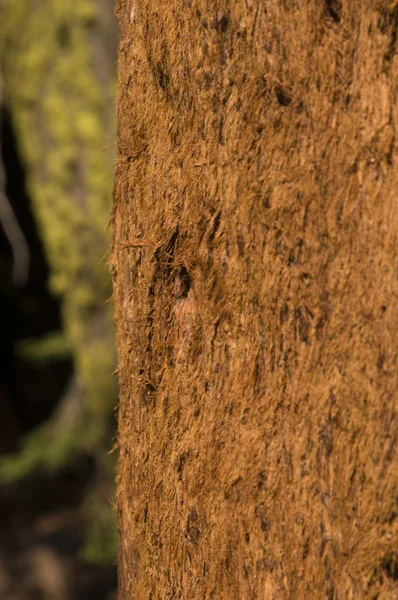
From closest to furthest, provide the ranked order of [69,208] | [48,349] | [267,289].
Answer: [267,289] < [69,208] < [48,349]

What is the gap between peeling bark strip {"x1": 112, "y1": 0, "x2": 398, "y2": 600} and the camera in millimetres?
1091

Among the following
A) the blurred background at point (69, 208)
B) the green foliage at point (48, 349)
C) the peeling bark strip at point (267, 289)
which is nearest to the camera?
the peeling bark strip at point (267, 289)

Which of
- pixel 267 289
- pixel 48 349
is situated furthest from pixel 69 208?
pixel 267 289

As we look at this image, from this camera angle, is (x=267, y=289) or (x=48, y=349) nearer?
(x=267, y=289)

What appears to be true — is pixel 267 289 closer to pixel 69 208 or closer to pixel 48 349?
pixel 69 208

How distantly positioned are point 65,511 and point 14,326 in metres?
1.99

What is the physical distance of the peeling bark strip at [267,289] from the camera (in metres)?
1.09

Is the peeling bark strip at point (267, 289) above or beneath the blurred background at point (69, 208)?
above

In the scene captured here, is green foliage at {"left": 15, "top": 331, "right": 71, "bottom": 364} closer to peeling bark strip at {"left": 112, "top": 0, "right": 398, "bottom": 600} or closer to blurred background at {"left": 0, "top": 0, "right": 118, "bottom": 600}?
blurred background at {"left": 0, "top": 0, "right": 118, "bottom": 600}

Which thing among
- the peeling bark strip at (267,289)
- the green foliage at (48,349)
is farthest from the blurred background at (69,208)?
the peeling bark strip at (267,289)

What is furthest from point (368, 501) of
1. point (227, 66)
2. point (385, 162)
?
point (227, 66)

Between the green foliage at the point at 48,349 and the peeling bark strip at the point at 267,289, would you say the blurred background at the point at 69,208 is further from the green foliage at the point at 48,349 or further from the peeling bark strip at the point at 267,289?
the peeling bark strip at the point at 267,289

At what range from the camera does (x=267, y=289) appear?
1.16m

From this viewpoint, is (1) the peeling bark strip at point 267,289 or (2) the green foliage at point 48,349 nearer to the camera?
(1) the peeling bark strip at point 267,289
